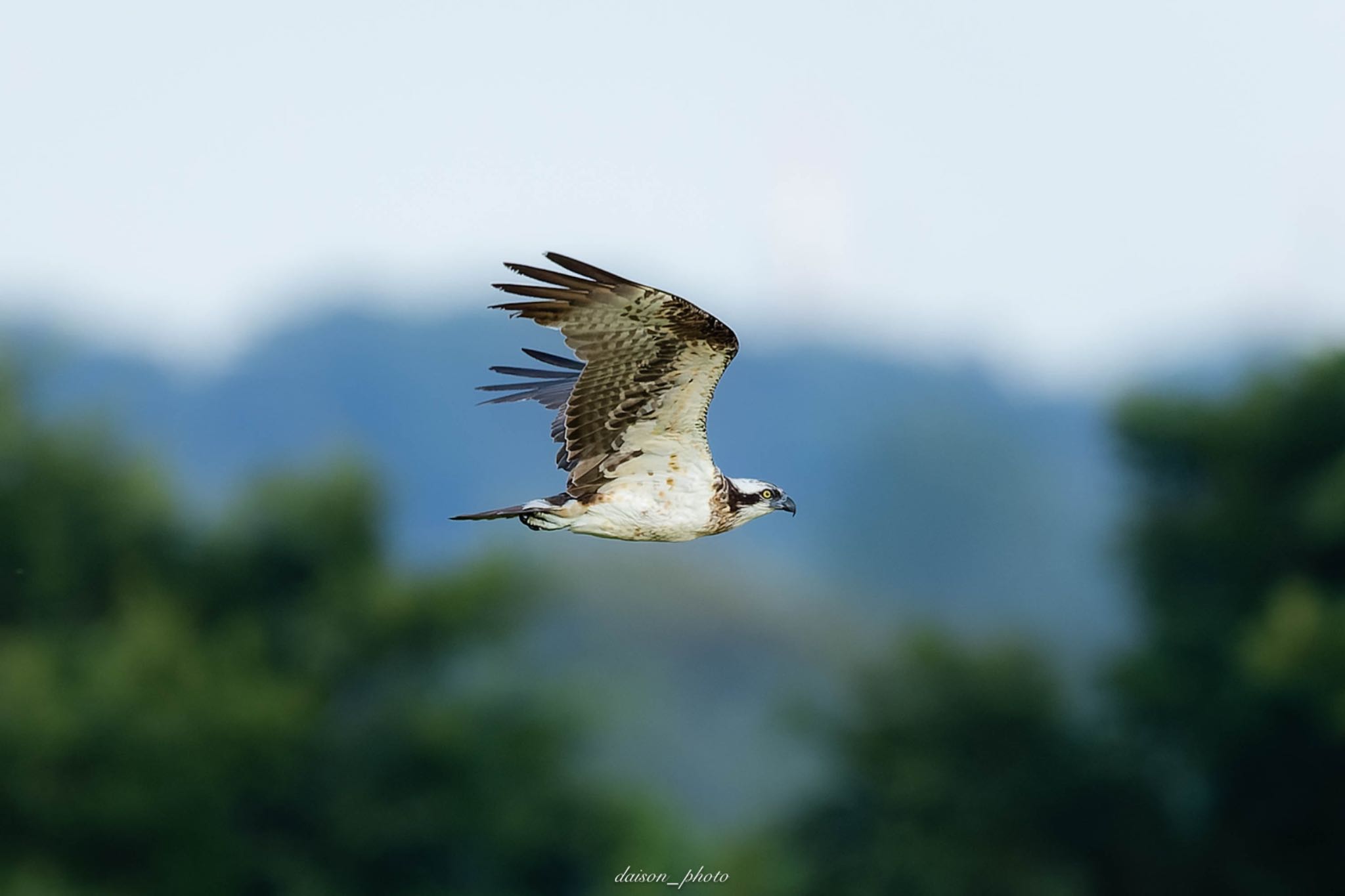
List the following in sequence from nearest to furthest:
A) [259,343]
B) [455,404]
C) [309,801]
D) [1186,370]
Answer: [309,801]
[1186,370]
[455,404]
[259,343]

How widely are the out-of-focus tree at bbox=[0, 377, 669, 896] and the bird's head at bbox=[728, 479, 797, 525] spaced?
2264 centimetres

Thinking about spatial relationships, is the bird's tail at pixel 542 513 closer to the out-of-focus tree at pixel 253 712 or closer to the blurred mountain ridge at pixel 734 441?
the blurred mountain ridge at pixel 734 441

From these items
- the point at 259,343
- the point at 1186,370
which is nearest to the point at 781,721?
the point at 1186,370

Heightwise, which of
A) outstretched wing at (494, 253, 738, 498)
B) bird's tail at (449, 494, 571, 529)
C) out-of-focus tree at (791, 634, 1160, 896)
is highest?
outstretched wing at (494, 253, 738, 498)

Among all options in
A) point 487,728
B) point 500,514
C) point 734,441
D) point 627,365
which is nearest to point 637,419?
point 627,365

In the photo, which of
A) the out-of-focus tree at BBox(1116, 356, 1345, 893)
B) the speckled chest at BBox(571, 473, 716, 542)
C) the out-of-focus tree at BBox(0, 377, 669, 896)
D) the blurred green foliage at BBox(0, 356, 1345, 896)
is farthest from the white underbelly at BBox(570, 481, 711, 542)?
the out-of-focus tree at BBox(1116, 356, 1345, 893)

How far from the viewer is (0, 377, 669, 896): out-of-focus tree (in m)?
29.5

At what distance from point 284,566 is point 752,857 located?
10.1m

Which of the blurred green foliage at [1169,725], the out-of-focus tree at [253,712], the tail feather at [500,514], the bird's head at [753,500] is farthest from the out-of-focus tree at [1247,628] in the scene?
the tail feather at [500,514]

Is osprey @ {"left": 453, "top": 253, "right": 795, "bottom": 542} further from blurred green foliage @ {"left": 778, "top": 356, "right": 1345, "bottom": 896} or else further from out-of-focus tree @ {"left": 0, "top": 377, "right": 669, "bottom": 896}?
out-of-focus tree @ {"left": 0, "top": 377, "right": 669, "bottom": 896}

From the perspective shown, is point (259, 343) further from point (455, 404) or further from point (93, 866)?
point (93, 866)

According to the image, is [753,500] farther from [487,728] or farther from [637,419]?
[487,728]

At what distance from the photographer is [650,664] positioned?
3428cm

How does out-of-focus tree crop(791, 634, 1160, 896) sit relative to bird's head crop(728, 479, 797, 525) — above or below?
below
